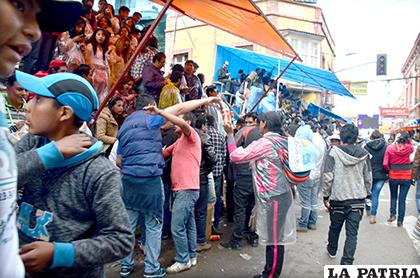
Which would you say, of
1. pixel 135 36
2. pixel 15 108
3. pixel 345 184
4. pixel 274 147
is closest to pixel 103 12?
pixel 135 36

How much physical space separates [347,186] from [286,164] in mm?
1280

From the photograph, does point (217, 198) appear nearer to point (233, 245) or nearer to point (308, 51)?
point (233, 245)

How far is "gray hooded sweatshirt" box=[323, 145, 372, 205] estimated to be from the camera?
4.39m

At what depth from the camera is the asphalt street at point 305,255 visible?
4266 millimetres

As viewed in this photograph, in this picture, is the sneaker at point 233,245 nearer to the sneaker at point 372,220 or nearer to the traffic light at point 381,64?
the sneaker at point 372,220

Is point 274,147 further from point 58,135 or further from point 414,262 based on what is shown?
point 414,262

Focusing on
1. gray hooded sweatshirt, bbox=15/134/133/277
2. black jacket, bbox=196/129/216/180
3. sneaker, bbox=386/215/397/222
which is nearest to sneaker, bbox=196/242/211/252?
black jacket, bbox=196/129/216/180

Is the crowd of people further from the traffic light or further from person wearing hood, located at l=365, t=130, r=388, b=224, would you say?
the traffic light

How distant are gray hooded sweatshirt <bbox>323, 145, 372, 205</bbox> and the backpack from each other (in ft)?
3.38

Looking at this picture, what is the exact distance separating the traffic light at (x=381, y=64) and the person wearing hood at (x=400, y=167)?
12.8 metres

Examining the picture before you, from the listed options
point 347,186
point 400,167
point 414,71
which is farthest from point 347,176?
point 414,71

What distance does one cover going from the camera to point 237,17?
16.8ft

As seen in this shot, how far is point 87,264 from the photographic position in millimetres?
1289

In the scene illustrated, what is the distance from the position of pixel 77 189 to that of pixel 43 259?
30 cm
